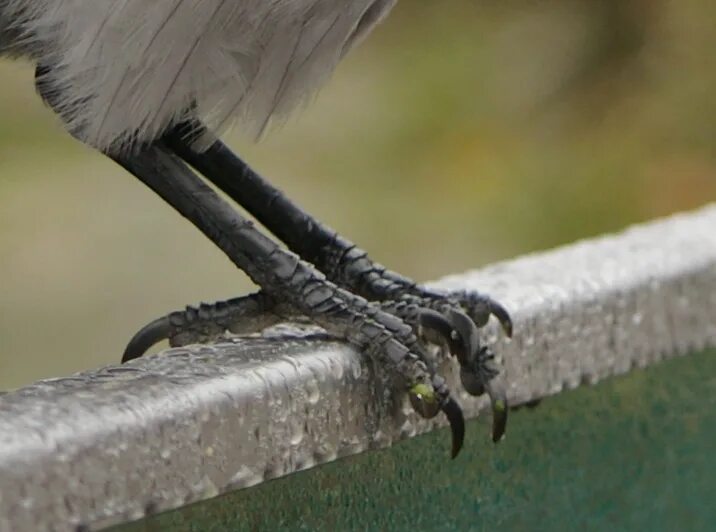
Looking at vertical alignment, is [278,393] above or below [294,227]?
below

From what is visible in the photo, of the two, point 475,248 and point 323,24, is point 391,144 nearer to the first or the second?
point 475,248

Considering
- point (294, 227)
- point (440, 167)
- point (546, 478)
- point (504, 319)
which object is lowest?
point (546, 478)

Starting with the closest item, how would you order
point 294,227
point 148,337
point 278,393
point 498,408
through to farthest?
point 278,393
point 498,408
point 148,337
point 294,227

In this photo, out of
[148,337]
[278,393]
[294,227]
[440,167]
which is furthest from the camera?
[440,167]

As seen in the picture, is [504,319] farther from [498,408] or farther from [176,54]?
[176,54]

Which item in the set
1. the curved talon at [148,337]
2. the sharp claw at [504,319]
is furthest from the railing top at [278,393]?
the curved talon at [148,337]

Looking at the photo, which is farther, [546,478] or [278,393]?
[546,478]

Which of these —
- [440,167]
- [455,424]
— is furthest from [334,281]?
[440,167]
